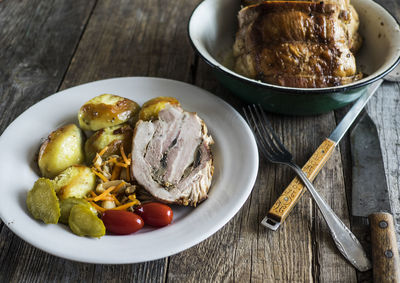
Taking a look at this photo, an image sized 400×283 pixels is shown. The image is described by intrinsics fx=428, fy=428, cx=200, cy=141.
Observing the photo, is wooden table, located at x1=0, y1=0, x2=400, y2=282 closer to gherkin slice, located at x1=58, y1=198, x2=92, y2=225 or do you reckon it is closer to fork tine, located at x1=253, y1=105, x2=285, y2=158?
fork tine, located at x1=253, y1=105, x2=285, y2=158

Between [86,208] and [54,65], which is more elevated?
[86,208]

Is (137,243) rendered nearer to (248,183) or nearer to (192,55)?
(248,183)

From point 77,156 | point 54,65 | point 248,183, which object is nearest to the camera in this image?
point 248,183

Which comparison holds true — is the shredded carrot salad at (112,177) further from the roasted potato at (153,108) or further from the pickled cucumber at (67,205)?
the roasted potato at (153,108)

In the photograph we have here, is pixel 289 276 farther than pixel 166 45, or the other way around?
pixel 166 45

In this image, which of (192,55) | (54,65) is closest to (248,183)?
(192,55)

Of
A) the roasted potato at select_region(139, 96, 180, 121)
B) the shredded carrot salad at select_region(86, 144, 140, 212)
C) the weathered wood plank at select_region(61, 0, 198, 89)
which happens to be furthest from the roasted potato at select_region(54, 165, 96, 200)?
the weathered wood plank at select_region(61, 0, 198, 89)
